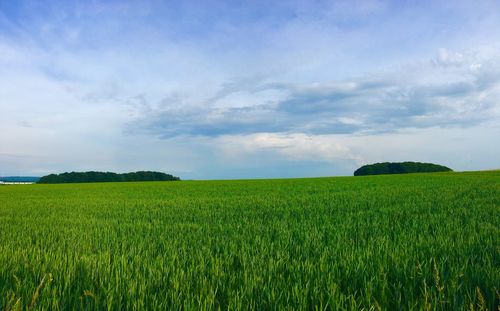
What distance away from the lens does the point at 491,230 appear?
6.54 metres

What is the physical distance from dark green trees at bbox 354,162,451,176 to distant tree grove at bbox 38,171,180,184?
47.0 metres

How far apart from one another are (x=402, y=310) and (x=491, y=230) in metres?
4.73

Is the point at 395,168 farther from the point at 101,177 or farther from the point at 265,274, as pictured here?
the point at 265,274

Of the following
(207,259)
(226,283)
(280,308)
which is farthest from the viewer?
(207,259)

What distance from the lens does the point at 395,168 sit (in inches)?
3760

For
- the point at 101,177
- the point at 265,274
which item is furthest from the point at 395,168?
the point at 265,274

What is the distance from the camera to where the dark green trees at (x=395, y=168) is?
93688mm

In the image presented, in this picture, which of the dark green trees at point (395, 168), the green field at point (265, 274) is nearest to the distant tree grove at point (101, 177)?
the dark green trees at point (395, 168)

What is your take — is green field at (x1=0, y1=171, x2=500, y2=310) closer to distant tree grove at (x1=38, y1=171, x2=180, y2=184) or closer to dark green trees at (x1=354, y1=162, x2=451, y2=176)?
distant tree grove at (x1=38, y1=171, x2=180, y2=184)

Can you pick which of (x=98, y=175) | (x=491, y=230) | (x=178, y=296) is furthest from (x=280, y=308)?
(x=98, y=175)

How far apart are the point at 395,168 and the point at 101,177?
70844 mm

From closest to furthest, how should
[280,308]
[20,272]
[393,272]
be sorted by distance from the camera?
[280,308] → [393,272] → [20,272]

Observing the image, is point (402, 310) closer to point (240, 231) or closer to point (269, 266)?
point (269, 266)

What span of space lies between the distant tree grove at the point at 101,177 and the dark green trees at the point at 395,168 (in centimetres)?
4701
